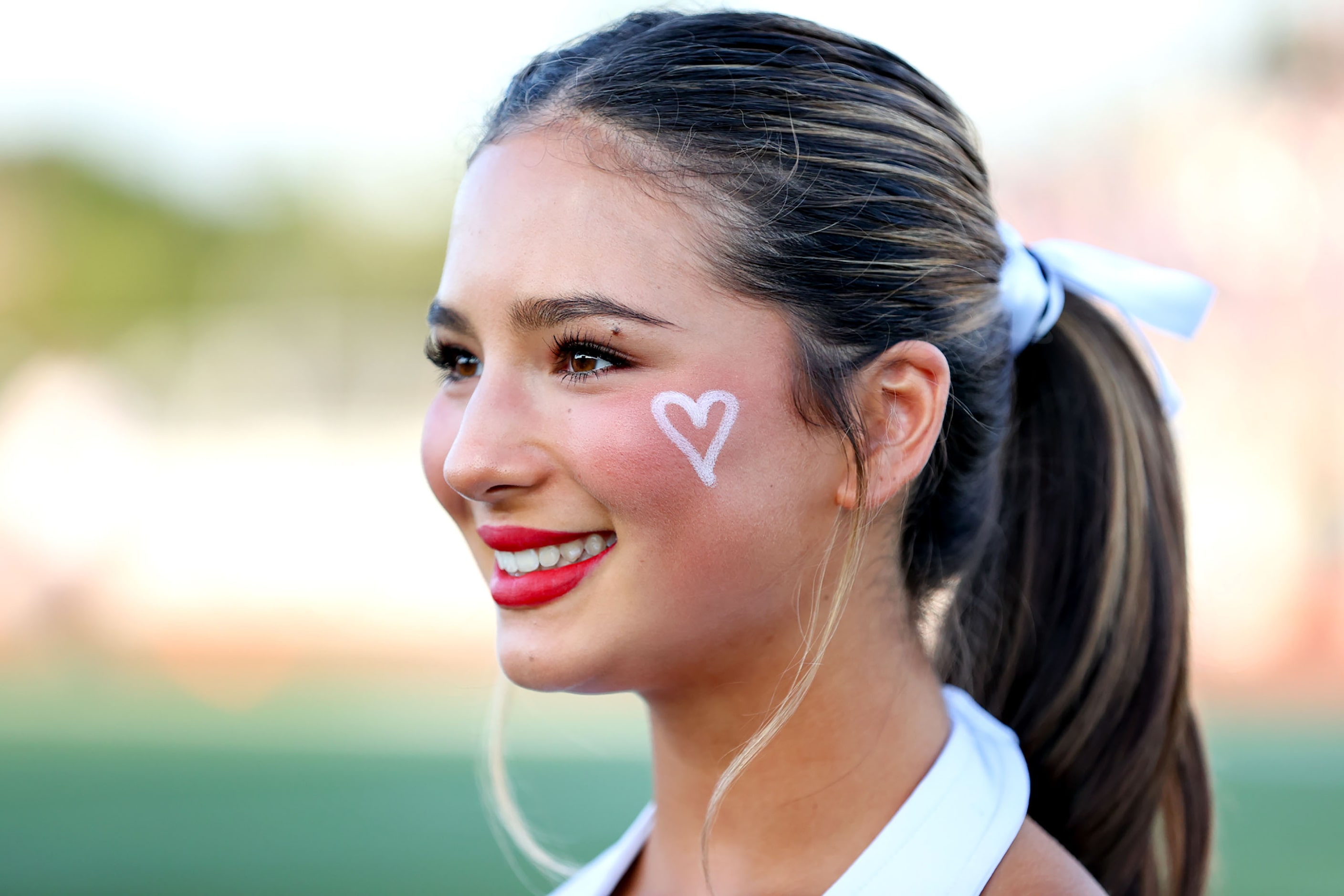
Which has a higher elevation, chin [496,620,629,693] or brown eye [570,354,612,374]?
brown eye [570,354,612,374]

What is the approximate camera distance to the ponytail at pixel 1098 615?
7.52 feet

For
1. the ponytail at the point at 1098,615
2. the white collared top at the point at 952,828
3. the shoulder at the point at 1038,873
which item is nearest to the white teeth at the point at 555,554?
the white collared top at the point at 952,828

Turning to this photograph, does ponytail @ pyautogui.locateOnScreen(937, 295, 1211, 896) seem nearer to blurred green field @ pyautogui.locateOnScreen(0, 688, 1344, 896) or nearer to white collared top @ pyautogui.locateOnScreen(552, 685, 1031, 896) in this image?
white collared top @ pyautogui.locateOnScreen(552, 685, 1031, 896)

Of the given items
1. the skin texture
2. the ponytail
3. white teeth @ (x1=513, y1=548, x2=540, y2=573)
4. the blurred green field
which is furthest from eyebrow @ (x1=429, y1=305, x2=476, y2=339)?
the blurred green field

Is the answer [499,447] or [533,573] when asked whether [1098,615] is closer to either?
[533,573]

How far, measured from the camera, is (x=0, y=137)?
81.8 ft

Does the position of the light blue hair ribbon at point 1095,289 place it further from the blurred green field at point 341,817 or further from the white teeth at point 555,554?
the blurred green field at point 341,817

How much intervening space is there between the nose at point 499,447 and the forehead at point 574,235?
0.16 m

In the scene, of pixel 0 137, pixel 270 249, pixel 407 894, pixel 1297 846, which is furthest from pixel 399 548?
pixel 0 137

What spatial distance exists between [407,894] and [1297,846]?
5.07 meters

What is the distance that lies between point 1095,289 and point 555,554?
1158 millimetres

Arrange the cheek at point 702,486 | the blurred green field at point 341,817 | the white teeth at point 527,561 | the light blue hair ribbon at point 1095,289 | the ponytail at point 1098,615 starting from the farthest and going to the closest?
the blurred green field at point 341,817
the ponytail at point 1098,615
the light blue hair ribbon at point 1095,289
the white teeth at point 527,561
the cheek at point 702,486

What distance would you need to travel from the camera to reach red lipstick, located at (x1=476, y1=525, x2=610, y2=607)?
183cm

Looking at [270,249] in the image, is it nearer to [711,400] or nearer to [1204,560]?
[1204,560]
